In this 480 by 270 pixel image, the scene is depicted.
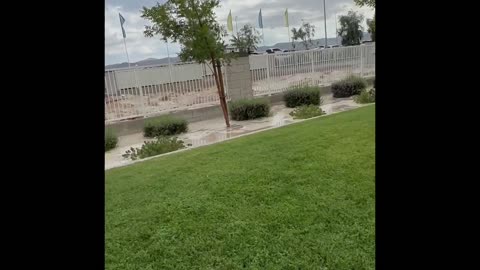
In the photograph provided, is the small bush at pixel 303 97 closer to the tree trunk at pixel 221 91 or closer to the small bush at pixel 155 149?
the tree trunk at pixel 221 91

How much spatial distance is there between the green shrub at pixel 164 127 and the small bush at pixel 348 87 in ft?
10.4

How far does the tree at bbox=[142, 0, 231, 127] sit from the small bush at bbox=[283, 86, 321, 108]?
1.82m

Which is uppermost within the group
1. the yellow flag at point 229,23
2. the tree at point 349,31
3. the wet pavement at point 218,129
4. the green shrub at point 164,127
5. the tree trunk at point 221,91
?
the yellow flag at point 229,23

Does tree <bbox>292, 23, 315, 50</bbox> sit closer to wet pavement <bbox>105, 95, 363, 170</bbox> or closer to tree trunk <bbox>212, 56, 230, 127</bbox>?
wet pavement <bbox>105, 95, 363, 170</bbox>

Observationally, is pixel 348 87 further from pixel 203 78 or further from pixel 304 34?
pixel 203 78

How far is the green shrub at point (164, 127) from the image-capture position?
4.98 meters

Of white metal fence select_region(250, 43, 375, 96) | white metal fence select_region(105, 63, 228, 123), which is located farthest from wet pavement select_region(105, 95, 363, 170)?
white metal fence select_region(250, 43, 375, 96)

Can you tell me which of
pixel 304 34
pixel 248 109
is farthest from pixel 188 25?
pixel 304 34

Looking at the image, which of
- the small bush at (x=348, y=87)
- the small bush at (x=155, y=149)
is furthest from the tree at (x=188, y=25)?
the small bush at (x=348, y=87)

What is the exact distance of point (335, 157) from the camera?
3.11m

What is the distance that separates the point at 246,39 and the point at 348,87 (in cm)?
208

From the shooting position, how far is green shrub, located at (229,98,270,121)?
18.5 feet
